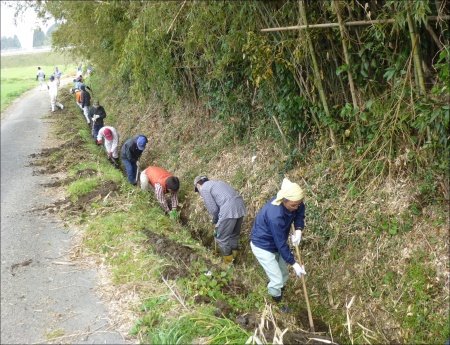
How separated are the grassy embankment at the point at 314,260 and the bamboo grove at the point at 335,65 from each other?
339 mm

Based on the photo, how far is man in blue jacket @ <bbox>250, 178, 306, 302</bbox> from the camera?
4430 mm

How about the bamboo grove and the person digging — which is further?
the person digging

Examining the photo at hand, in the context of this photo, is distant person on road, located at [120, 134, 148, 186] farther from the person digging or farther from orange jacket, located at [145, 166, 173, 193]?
the person digging

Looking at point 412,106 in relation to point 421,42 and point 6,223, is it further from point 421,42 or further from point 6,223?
point 6,223

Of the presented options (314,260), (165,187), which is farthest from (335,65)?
(165,187)

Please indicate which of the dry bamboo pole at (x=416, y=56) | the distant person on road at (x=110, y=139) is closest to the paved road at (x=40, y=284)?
the distant person on road at (x=110, y=139)

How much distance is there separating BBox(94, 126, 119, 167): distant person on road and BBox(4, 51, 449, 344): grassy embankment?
2684 millimetres

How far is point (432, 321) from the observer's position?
4.21m

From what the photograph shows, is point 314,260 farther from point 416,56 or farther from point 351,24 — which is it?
point 351,24

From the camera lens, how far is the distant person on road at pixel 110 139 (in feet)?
32.3

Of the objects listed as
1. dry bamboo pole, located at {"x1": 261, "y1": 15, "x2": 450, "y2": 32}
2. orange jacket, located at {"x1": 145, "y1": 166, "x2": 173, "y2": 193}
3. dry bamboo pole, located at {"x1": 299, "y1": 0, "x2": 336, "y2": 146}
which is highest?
dry bamboo pole, located at {"x1": 261, "y1": 15, "x2": 450, "y2": 32}

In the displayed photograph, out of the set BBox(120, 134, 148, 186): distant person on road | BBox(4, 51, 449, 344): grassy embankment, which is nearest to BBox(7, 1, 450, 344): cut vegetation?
BBox(4, 51, 449, 344): grassy embankment

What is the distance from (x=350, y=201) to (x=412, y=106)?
57.3 inches

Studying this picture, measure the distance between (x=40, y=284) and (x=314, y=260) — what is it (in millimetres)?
3346
